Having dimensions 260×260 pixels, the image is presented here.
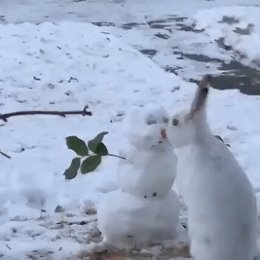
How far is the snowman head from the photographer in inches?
153

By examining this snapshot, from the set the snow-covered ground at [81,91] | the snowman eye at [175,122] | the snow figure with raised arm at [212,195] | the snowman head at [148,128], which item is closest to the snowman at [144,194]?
the snowman head at [148,128]

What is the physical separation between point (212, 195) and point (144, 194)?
2.97 ft

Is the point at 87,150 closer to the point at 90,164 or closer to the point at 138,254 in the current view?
the point at 90,164

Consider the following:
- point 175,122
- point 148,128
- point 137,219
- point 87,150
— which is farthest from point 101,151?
point 137,219

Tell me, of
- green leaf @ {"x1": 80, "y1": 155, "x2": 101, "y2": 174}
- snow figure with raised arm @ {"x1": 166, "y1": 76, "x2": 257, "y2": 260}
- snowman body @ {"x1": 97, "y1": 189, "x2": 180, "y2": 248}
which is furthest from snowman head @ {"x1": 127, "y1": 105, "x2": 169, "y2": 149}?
green leaf @ {"x1": 80, "y1": 155, "x2": 101, "y2": 174}

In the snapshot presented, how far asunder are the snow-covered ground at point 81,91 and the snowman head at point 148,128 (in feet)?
2.20

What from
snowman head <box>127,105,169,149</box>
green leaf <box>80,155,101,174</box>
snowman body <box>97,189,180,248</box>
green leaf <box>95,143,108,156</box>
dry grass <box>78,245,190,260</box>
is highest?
green leaf <box>95,143,108,156</box>

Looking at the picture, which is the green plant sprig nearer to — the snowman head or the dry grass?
the snowman head

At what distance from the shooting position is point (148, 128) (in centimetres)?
390

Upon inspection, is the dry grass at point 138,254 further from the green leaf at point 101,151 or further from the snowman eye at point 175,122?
the green leaf at point 101,151

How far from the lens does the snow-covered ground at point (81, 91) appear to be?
4.92m

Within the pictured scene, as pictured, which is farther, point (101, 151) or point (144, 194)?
point (144, 194)

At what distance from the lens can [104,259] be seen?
402 centimetres

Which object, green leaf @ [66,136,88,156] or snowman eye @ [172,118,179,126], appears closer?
green leaf @ [66,136,88,156]
